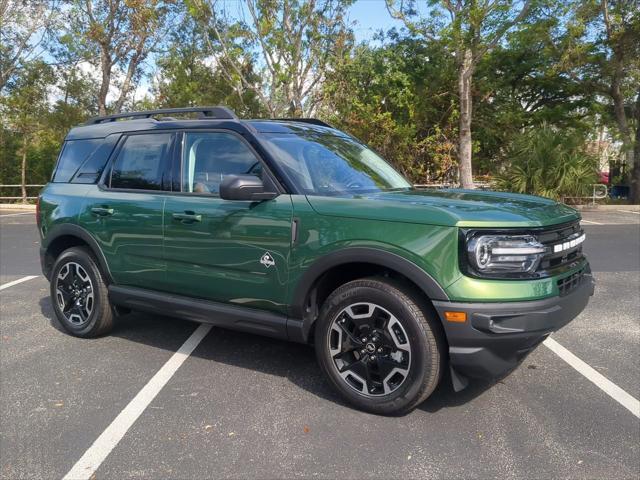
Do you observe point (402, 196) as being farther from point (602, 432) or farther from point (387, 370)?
point (602, 432)

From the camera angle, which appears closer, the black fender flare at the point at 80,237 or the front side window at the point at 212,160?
the front side window at the point at 212,160

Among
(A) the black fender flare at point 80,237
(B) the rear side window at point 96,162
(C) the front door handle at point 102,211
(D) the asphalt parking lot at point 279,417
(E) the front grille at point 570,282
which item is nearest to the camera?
(D) the asphalt parking lot at point 279,417

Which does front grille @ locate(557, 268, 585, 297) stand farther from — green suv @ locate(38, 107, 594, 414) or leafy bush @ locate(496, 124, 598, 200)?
leafy bush @ locate(496, 124, 598, 200)

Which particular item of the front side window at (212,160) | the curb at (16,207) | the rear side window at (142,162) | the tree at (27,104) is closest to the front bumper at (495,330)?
the front side window at (212,160)

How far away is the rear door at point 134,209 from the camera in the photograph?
415 centimetres

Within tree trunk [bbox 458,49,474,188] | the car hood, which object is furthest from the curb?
the car hood

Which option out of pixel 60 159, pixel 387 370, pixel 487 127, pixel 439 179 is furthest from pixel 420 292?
pixel 487 127

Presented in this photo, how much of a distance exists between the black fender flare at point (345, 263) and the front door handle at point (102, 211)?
193 cm

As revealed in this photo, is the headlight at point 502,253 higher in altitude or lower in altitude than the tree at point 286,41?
lower

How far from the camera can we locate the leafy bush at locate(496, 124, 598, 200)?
52.7 feet

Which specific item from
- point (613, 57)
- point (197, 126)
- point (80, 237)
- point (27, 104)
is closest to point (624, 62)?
point (613, 57)

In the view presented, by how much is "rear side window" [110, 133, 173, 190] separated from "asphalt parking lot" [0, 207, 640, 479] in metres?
1.41

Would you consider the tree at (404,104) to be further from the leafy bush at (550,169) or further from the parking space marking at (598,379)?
→ the parking space marking at (598,379)

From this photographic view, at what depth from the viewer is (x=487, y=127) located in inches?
789
